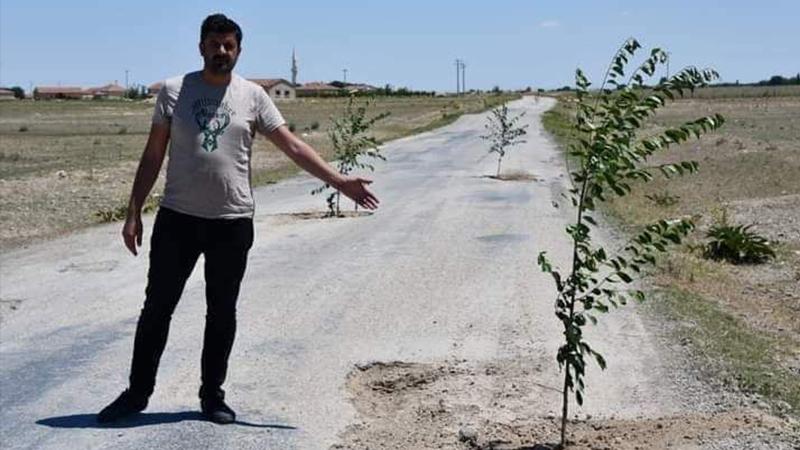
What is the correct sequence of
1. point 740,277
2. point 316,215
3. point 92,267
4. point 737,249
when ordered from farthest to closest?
point 316,215, point 737,249, point 740,277, point 92,267

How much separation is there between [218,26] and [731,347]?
4092 mm

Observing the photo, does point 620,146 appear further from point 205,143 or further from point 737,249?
point 737,249

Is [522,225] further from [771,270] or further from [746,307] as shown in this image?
[746,307]

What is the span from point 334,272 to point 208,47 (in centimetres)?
535

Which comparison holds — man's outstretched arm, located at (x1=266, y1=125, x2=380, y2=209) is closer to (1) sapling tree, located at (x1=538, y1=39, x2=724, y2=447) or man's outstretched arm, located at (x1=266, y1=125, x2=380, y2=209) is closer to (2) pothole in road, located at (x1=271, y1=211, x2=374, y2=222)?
(1) sapling tree, located at (x1=538, y1=39, x2=724, y2=447)

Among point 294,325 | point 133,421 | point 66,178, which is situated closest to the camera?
point 133,421

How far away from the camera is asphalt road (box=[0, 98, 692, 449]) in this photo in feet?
17.5

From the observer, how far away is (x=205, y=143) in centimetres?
488

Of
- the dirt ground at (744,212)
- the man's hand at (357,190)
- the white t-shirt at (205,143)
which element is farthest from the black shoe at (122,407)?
the dirt ground at (744,212)

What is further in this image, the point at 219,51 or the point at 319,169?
the point at 319,169

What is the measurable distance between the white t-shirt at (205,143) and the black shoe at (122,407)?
0.97 m

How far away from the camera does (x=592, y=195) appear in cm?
477

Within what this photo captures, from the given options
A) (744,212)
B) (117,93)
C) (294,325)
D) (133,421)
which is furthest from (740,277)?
(117,93)

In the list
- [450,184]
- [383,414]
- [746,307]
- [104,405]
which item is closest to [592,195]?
[383,414]
